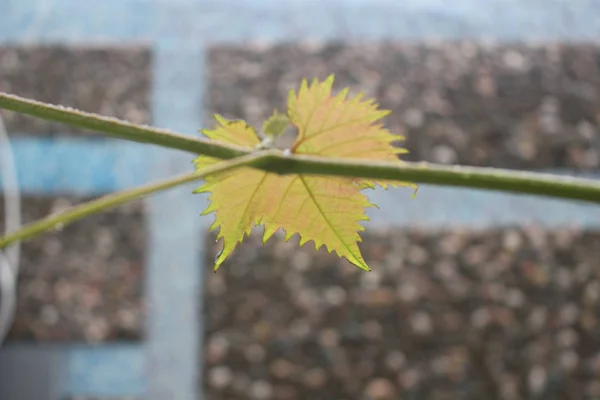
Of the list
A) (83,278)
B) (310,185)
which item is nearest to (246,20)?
(83,278)

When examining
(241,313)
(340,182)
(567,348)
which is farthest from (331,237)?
(567,348)

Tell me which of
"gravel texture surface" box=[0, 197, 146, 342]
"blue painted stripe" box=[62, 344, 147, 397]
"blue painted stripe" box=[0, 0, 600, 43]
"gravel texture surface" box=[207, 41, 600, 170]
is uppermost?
"blue painted stripe" box=[0, 0, 600, 43]

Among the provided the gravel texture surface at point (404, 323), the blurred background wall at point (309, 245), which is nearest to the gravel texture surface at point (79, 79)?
the blurred background wall at point (309, 245)

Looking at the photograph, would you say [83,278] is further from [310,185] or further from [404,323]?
[310,185]

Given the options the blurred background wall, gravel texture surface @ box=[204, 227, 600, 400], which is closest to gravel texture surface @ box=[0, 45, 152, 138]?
the blurred background wall

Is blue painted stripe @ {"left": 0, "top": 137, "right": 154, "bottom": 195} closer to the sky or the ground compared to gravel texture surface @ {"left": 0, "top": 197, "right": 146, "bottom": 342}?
closer to the sky

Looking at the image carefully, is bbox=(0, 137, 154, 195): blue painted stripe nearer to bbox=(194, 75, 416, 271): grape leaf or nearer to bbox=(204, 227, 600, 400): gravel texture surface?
bbox=(204, 227, 600, 400): gravel texture surface

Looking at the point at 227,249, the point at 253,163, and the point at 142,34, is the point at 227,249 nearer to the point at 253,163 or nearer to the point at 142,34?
the point at 253,163
